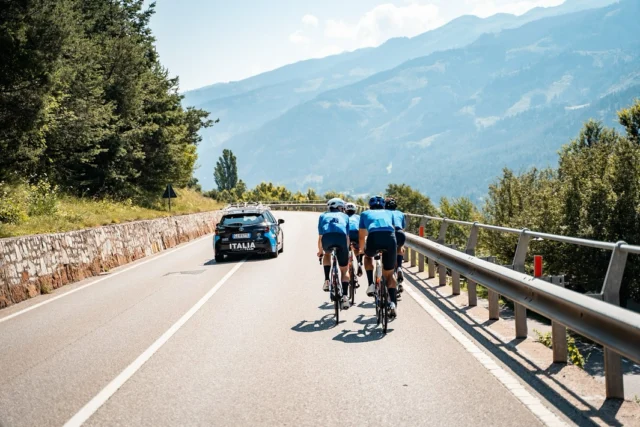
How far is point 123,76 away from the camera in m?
34.5

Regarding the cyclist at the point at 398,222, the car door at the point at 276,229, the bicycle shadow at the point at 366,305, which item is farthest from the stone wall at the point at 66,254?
the cyclist at the point at 398,222

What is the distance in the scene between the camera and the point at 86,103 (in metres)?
27.4

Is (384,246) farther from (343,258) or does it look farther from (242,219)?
(242,219)

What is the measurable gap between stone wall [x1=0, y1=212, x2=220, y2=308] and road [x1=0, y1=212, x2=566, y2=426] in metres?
1.31

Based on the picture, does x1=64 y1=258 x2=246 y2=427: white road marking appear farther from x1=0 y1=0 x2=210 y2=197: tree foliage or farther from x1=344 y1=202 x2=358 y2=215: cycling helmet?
x1=0 y1=0 x2=210 y2=197: tree foliage

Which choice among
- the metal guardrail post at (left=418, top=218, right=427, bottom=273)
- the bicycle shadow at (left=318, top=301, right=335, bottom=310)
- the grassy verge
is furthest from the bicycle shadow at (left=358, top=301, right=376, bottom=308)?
the grassy verge

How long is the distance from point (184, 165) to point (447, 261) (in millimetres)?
33890

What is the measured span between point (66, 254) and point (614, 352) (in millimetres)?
12849

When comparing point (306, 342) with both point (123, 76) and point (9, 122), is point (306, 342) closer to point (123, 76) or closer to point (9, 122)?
point (9, 122)

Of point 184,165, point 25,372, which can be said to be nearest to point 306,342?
point 25,372

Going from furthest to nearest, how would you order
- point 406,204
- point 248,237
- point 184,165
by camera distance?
point 406,204 → point 184,165 → point 248,237

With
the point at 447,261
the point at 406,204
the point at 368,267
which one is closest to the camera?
the point at 368,267

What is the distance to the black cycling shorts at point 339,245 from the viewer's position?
890cm

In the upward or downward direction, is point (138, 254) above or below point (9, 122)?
below
